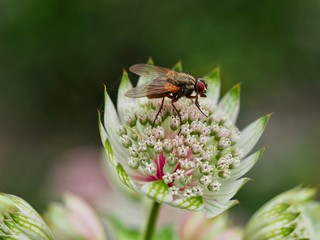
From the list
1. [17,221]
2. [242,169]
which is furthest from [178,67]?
[17,221]

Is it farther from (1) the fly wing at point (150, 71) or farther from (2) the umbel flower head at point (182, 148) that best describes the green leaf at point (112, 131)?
(1) the fly wing at point (150, 71)

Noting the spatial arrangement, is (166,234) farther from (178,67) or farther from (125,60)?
(125,60)

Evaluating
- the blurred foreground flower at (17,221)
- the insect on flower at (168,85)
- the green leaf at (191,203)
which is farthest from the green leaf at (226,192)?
the blurred foreground flower at (17,221)

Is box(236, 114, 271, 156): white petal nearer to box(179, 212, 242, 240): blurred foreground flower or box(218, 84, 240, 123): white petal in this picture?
box(218, 84, 240, 123): white petal

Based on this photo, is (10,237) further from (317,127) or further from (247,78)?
(317,127)

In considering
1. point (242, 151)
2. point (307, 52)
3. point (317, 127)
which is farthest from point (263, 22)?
point (242, 151)

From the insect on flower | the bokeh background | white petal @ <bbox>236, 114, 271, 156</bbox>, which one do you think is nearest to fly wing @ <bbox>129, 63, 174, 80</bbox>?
the insect on flower
